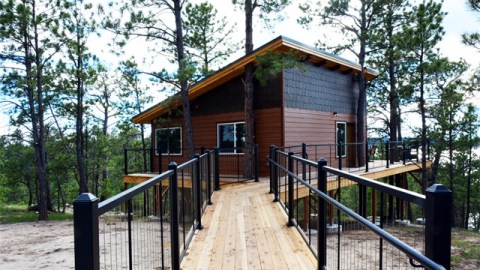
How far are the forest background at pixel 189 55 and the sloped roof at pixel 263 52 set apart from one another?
0.52 meters

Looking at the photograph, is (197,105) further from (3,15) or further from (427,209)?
(427,209)

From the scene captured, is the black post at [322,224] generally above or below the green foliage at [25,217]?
above

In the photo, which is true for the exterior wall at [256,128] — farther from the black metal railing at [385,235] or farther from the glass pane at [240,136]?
the black metal railing at [385,235]

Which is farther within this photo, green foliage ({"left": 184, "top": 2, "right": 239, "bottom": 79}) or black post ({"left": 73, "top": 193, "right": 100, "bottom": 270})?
green foliage ({"left": 184, "top": 2, "right": 239, "bottom": 79})

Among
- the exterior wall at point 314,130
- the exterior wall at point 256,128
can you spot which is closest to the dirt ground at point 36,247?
the exterior wall at point 256,128

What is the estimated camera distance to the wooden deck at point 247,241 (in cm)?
341

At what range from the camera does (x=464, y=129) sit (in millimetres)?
15867

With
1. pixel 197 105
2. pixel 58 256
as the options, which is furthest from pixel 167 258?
pixel 197 105

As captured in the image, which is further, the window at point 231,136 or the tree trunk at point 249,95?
the window at point 231,136

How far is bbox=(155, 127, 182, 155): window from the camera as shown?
14523mm

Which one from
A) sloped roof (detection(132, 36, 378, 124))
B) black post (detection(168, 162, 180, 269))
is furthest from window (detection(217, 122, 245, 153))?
black post (detection(168, 162, 180, 269))

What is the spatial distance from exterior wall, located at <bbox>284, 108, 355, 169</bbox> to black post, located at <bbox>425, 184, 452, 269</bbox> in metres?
9.48

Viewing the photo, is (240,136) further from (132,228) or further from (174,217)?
(132,228)

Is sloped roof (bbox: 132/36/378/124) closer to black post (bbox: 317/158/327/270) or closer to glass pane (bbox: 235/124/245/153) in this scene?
glass pane (bbox: 235/124/245/153)
